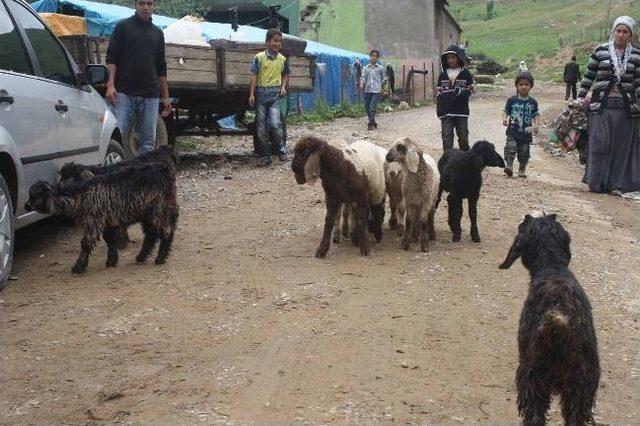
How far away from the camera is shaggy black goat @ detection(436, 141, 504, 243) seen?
7.45 m

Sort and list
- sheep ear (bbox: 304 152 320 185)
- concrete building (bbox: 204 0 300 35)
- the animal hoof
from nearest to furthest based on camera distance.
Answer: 1. the animal hoof
2. sheep ear (bbox: 304 152 320 185)
3. concrete building (bbox: 204 0 300 35)

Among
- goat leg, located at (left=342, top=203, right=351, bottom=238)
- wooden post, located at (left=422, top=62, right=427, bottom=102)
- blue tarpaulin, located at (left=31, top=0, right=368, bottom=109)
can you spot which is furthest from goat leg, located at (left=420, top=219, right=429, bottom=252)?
wooden post, located at (left=422, top=62, right=427, bottom=102)

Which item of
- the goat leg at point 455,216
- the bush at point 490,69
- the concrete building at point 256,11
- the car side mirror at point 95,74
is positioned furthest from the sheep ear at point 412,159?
the bush at point 490,69

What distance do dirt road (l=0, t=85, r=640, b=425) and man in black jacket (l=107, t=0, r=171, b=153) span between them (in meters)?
1.33

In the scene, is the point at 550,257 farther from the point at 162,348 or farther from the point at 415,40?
the point at 415,40

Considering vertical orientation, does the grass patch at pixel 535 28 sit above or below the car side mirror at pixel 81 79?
above

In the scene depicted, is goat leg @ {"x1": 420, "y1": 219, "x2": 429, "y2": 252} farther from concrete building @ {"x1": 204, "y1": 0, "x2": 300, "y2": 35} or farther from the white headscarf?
concrete building @ {"x1": 204, "y1": 0, "x2": 300, "y2": 35}

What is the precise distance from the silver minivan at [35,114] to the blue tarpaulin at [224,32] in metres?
8.30

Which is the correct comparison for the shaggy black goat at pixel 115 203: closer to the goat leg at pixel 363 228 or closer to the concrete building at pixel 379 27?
the goat leg at pixel 363 228

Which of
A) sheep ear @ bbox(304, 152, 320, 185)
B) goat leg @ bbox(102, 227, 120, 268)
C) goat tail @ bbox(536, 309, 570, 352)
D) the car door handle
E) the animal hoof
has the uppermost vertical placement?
the car door handle

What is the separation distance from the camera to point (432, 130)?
70.6ft

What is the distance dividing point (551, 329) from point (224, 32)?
1819cm

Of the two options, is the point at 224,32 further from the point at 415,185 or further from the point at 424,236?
the point at 424,236

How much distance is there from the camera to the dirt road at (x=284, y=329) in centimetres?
398
